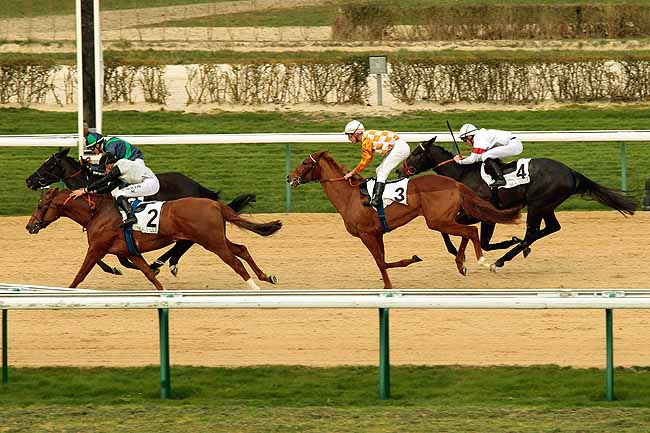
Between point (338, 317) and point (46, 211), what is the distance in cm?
259

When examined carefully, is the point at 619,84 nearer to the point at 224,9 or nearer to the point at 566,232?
the point at 566,232

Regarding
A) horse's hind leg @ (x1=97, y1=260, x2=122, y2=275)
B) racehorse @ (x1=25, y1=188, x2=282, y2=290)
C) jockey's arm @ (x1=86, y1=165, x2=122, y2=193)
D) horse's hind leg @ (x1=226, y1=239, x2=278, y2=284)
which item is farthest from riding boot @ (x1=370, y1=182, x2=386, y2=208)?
horse's hind leg @ (x1=97, y1=260, x2=122, y2=275)

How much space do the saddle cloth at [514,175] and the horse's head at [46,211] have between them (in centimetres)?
343

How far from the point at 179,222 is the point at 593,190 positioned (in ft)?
11.8

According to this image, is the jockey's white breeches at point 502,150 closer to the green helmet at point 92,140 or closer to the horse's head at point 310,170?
the horse's head at point 310,170

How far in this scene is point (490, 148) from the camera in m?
13.1

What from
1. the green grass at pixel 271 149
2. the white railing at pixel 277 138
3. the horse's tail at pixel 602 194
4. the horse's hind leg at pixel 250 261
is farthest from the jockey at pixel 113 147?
the green grass at pixel 271 149

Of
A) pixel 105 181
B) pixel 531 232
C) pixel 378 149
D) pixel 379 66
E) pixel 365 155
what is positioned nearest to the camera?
pixel 105 181

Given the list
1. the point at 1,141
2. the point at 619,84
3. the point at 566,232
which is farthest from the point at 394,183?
the point at 619,84

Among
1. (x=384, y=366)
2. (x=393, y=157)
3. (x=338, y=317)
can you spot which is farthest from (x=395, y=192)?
(x=384, y=366)

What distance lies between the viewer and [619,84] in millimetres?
21812

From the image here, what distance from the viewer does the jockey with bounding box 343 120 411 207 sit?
12336 millimetres

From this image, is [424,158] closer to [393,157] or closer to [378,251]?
[393,157]

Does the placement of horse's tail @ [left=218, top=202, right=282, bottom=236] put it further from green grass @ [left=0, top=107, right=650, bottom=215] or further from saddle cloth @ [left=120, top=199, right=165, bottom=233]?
A: green grass @ [left=0, top=107, right=650, bottom=215]
